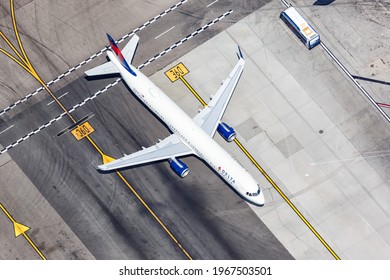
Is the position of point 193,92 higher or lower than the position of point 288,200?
higher

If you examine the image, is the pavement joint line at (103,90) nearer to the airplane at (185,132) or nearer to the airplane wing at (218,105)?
the airplane at (185,132)

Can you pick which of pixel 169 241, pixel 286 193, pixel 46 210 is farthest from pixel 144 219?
pixel 286 193

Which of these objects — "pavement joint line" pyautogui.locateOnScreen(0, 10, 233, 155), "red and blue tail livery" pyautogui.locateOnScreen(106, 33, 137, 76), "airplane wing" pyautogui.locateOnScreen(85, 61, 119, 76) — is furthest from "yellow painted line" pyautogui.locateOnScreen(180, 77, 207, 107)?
"airplane wing" pyautogui.locateOnScreen(85, 61, 119, 76)

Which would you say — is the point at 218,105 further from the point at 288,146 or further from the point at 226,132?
the point at 288,146

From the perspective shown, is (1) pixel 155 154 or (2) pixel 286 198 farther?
(1) pixel 155 154

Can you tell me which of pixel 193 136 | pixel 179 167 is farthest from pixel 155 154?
pixel 193 136
